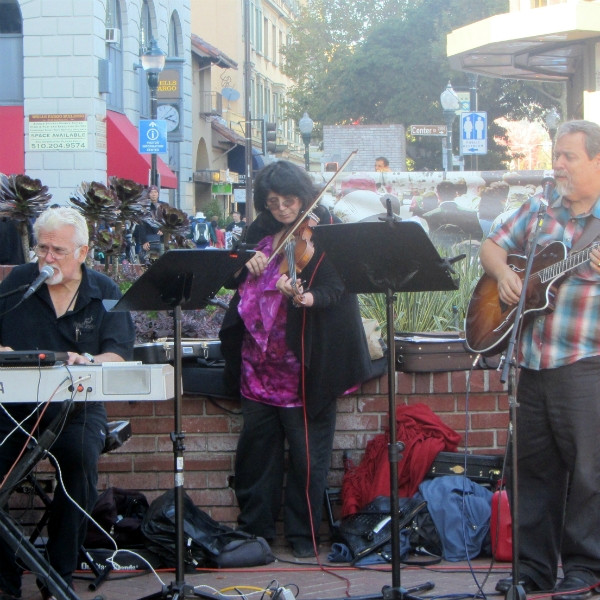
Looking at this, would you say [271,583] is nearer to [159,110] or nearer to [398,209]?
[398,209]

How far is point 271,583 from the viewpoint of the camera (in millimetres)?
4148

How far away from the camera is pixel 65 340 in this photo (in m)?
4.33

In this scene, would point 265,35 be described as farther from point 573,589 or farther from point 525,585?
point 573,589

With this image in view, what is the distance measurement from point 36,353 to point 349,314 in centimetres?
180

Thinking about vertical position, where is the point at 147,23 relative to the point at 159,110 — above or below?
above

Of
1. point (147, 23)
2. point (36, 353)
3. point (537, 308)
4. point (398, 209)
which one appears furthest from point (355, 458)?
point (147, 23)

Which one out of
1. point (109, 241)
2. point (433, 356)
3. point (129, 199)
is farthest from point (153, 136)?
point (433, 356)

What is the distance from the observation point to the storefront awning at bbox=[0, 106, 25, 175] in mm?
19156

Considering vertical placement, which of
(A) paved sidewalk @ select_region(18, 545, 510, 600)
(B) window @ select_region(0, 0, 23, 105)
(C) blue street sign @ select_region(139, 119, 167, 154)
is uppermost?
(B) window @ select_region(0, 0, 23, 105)

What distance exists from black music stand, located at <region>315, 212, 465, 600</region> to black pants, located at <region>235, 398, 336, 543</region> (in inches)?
36.6

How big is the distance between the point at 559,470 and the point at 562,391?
1.32 feet

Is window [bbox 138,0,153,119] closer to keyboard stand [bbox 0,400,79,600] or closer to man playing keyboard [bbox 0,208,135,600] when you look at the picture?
man playing keyboard [bbox 0,208,135,600]

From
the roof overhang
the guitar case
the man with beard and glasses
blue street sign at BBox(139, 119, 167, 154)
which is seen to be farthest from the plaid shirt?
blue street sign at BBox(139, 119, 167, 154)

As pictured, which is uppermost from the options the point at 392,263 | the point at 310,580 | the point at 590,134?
the point at 590,134
